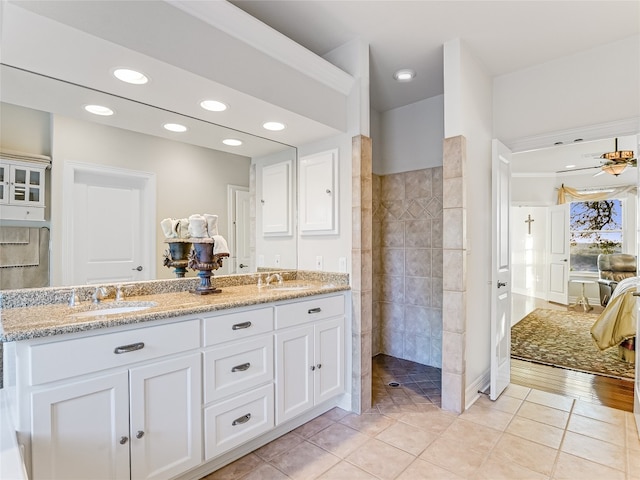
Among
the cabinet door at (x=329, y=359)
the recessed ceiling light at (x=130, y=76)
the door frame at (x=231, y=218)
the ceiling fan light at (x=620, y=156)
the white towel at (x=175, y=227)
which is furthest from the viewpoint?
the ceiling fan light at (x=620, y=156)

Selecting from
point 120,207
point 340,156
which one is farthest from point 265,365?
point 340,156

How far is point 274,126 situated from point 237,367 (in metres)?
1.62

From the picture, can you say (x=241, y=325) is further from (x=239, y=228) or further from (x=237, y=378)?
(x=239, y=228)

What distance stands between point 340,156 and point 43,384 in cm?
216

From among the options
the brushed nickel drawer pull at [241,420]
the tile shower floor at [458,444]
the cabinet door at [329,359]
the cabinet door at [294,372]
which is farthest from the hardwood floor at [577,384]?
the brushed nickel drawer pull at [241,420]

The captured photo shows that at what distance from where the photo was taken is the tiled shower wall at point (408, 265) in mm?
3438

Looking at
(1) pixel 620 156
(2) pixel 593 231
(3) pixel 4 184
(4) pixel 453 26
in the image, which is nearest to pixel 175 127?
(3) pixel 4 184

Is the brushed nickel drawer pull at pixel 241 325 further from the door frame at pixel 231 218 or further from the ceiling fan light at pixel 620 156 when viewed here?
the ceiling fan light at pixel 620 156

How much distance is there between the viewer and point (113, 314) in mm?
1567

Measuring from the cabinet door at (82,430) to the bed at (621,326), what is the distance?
430 cm

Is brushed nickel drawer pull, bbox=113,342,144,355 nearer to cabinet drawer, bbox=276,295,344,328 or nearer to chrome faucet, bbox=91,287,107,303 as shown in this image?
chrome faucet, bbox=91,287,107,303

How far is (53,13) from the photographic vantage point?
129 cm

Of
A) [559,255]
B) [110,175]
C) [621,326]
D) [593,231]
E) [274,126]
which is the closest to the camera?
[110,175]

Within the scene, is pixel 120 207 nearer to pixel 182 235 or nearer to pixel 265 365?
pixel 182 235
